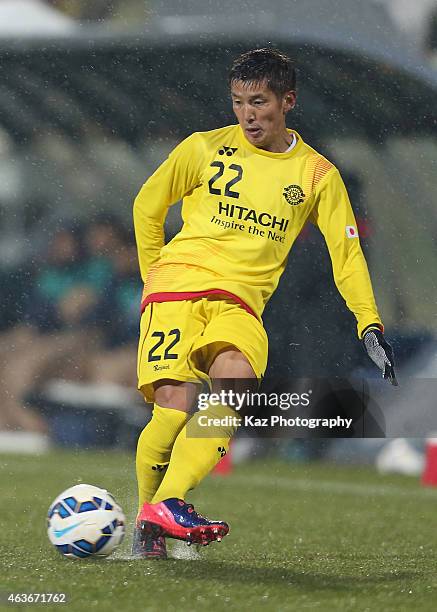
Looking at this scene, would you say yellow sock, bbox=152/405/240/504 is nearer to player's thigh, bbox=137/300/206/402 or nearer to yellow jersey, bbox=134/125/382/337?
player's thigh, bbox=137/300/206/402

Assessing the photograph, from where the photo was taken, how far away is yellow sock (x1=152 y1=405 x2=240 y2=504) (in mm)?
3943

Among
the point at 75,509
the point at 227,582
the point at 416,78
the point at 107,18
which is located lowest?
the point at 227,582

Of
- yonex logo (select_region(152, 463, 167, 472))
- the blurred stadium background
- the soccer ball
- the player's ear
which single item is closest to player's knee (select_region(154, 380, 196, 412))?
yonex logo (select_region(152, 463, 167, 472))

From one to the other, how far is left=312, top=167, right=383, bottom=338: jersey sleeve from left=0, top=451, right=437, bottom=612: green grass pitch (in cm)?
85

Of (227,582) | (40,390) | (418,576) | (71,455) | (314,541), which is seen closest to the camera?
(227,582)

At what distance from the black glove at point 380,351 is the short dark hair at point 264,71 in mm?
826

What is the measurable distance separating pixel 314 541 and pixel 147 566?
138 centimetres

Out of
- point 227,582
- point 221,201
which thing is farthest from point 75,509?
point 221,201

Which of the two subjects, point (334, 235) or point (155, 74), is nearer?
point (334, 235)

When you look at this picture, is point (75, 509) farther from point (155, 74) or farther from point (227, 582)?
point (155, 74)

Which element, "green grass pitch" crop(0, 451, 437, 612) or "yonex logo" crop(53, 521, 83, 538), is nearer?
"green grass pitch" crop(0, 451, 437, 612)

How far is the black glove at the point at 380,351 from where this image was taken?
4.09m

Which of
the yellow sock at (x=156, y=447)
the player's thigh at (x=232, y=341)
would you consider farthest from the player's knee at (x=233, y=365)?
the yellow sock at (x=156, y=447)

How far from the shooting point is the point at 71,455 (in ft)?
31.3
